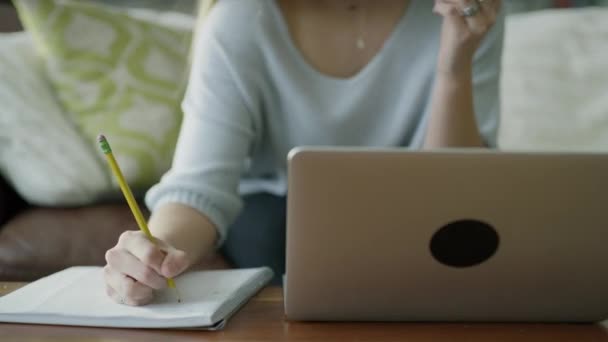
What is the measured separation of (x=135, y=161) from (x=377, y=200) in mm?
758

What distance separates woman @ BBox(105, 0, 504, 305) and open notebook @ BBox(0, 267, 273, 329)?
0.80 feet

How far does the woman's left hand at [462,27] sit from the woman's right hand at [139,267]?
1.43 feet

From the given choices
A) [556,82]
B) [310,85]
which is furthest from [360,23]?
[556,82]

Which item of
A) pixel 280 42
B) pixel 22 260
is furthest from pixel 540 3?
pixel 22 260

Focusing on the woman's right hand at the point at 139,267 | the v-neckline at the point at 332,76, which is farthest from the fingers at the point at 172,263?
the v-neckline at the point at 332,76

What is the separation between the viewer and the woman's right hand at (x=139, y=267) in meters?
0.57

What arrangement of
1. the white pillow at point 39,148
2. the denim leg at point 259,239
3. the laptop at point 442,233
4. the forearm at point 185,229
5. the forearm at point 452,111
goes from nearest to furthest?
the laptop at point 442,233 → the forearm at point 185,229 → the forearm at point 452,111 → the denim leg at point 259,239 → the white pillow at point 39,148

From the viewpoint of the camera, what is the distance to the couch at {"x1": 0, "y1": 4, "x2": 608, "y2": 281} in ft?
3.15

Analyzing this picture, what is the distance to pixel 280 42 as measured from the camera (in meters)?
0.97

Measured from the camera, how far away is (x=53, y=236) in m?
0.98

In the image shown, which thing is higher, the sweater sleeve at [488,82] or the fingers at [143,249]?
the sweater sleeve at [488,82]

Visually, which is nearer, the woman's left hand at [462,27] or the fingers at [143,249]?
the fingers at [143,249]

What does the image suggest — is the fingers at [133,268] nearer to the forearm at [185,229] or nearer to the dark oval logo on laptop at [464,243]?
the forearm at [185,229]

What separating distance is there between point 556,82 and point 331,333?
95cm
